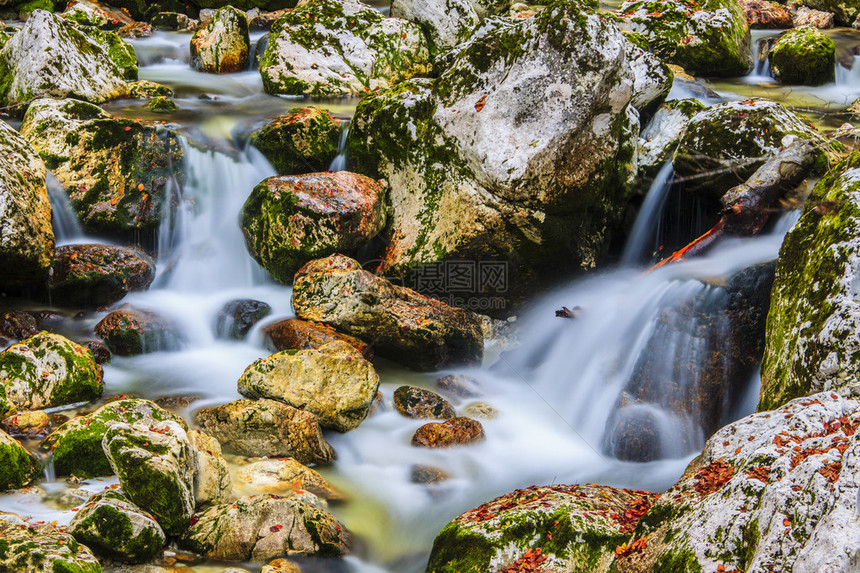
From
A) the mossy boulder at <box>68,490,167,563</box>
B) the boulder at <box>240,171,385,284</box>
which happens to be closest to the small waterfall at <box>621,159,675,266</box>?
the boulder at <box>240,171,385,284</box>

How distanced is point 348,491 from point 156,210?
15.8ft

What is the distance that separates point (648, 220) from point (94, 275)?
20.9 ft

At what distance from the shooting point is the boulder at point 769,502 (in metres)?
2.37

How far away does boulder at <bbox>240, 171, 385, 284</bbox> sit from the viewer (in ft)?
24.8

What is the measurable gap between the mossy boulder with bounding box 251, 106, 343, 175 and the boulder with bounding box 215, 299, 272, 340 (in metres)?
2.23

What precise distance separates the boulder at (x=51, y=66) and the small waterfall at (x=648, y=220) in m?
7.87

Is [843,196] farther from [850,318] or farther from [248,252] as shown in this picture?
[248,252]

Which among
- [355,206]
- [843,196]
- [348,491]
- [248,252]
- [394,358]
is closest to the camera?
[843,196]

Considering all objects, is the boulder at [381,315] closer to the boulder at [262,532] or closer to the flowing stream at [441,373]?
the flowing stream at [441,373]

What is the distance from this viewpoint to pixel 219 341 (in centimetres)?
736

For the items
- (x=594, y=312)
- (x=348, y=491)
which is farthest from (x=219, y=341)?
(x=594, y=312)

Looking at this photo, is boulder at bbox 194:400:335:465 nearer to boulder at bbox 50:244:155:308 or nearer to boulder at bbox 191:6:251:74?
boulder at bbox 50:244:155:308

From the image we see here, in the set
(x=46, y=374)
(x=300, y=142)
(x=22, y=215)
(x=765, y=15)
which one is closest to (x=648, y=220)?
(x=300, y=142)

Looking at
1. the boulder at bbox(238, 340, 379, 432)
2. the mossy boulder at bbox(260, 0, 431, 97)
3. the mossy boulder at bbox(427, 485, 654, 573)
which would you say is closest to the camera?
the mossy boulder at bbox(427, 485, 654, 573)
